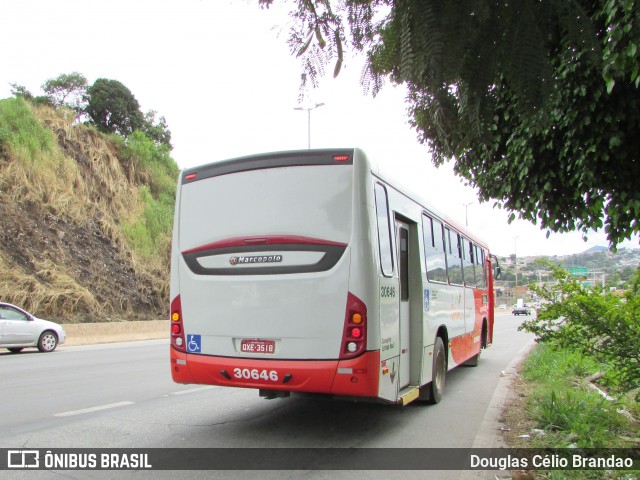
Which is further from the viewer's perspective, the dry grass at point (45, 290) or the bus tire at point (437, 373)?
the dry grass at point (45, 290)

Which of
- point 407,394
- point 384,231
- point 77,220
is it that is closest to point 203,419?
point 407,394

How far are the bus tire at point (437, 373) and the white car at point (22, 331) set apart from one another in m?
12.3

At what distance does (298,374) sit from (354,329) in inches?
29.4

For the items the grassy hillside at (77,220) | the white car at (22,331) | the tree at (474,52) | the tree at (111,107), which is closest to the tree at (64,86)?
the tree at (111,107)

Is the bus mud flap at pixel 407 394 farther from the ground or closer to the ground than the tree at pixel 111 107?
closer to the ground

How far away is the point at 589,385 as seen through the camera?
8938 millimetres

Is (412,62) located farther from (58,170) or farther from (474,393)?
(58,170)

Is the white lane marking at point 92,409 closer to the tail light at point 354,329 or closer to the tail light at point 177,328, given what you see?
the tail light at point 177,328

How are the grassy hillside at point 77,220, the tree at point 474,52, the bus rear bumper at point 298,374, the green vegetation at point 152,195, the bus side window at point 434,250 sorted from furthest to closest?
the green vegetation at point 152,195 → the grassy hillside at point 77,220 → the bus side window at point 434,250 → the bus rear bumper at point 298,374 → the tree at point 474,52

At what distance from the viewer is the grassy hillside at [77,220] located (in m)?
22.1

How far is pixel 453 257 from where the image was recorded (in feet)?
32.6

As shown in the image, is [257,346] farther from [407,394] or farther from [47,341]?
[47,341]

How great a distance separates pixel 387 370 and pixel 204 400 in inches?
140

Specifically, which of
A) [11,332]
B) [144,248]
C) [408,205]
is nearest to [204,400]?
[408,205]
